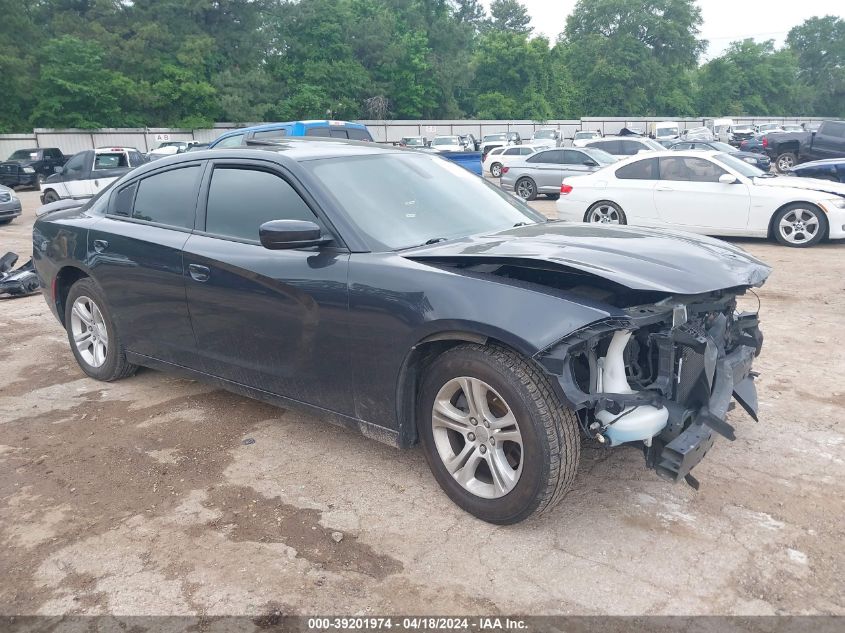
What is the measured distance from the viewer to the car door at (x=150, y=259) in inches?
168

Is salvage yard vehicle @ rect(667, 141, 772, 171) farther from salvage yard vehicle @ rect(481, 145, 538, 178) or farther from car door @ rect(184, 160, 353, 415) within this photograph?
car door @ rect(184, 160, 353, 415)

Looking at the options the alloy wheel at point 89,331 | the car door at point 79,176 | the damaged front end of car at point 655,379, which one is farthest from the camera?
the car door at point 79,176

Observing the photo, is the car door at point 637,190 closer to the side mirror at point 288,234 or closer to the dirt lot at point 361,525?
the dirt lot at point 361,525

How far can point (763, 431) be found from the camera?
13.3 feet

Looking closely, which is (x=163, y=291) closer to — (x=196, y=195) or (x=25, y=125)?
(x=196, y=195)

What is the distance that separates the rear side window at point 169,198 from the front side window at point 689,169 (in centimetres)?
857

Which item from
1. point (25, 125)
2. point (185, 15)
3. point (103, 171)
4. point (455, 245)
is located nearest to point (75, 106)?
point (25, 125)

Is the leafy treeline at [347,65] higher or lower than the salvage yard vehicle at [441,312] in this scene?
higher

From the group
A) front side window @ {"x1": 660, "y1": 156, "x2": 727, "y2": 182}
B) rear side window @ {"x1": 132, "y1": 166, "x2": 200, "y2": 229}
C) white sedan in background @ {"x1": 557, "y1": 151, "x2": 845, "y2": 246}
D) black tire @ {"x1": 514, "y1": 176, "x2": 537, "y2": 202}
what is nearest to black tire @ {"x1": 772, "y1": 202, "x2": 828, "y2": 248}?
white sedan in background @ {"x1": 557, "y1": 151, "x2": 845, "y2": 246}

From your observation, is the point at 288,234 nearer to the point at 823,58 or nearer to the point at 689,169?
the point at 689,169

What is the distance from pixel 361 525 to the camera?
127 inches

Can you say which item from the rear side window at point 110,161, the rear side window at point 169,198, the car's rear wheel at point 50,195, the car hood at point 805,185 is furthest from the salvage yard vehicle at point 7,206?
the car hood at point 805,185

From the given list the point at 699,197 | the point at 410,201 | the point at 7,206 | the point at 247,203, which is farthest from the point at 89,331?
the point at 7,206

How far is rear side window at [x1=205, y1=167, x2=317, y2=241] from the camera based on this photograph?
377cm
